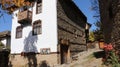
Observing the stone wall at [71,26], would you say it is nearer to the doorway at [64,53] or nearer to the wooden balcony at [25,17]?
the doorway at [64,53]

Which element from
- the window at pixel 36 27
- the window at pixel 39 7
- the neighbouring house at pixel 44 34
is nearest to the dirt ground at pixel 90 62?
the neighbouring house at pixel 44 34

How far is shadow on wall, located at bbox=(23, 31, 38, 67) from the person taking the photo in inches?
846

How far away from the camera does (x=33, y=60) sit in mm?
21531

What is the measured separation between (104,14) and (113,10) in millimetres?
1893

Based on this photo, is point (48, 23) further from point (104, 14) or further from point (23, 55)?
point (104, 14)

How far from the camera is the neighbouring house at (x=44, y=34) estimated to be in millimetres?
20094

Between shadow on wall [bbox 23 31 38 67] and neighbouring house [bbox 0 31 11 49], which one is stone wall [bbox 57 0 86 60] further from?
neighbouring house [bbox 0 31 11 49]

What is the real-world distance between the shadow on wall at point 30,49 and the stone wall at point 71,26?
3.49 meters

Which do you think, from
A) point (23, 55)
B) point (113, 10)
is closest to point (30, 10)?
point (23, 55)

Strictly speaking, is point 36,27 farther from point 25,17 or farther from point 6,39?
point 6,39

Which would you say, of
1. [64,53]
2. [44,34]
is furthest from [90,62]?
[44,34]

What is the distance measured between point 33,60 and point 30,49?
1446 mm

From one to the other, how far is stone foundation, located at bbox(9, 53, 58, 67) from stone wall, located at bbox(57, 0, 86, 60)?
244 centimetres

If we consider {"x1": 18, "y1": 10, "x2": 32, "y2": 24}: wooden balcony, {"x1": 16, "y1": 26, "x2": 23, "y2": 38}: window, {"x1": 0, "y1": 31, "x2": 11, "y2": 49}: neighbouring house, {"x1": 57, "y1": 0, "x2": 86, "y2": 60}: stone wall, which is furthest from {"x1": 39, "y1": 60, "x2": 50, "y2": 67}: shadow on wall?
{"x1": 0, "y1": 31, "x2": 11, "y2": 49}: neighbouring house
